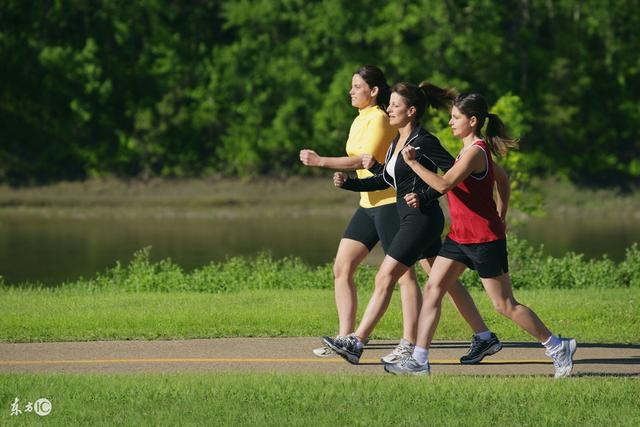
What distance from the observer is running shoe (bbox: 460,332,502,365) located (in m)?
10.4

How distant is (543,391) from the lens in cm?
916

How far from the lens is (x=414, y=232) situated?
1008 centimetres

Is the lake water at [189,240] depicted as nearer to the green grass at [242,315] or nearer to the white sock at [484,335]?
the green grass at [242,315]

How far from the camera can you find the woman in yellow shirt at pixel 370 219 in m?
10.4

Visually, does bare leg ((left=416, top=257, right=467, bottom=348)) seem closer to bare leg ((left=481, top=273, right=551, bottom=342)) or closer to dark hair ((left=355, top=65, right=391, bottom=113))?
bare leg ((left=481, top=273, right=551, bottom=342))

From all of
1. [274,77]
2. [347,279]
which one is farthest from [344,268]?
[274,77]

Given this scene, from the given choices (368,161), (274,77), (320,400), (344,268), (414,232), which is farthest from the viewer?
(274,77)

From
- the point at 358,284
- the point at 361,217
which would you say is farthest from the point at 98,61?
the point at 361,217

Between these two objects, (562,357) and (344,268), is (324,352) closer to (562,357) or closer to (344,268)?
(344,268)

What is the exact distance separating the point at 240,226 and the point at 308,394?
87.9 ft

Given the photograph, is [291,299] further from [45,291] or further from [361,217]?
[361,217]

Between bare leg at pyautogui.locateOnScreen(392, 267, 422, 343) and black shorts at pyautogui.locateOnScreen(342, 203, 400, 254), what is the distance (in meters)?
0.28

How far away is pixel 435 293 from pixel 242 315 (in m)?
3.84

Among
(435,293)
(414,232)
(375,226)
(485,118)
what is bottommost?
(435,293)
